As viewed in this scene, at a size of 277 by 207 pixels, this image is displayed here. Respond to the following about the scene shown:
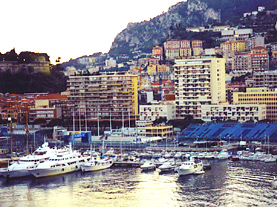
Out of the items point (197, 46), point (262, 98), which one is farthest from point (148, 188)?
point (197, 46)

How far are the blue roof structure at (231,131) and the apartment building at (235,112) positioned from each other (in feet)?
16.5

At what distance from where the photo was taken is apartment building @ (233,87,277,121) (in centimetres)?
9281

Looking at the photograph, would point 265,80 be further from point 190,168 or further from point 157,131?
point 190,168

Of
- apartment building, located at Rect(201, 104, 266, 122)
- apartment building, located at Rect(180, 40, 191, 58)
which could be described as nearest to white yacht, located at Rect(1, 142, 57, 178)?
apartment building, located at Rect(201, 104, 266, 122)

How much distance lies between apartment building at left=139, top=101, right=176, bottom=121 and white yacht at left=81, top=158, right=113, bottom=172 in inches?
1152

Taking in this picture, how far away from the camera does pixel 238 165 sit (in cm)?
6569

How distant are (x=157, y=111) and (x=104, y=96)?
13.4 metres

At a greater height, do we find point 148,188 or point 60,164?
point 60,164

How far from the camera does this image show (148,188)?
55.3 meters

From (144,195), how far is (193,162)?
36.1 feet

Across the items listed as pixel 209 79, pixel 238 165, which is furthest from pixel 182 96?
pixel 238 165

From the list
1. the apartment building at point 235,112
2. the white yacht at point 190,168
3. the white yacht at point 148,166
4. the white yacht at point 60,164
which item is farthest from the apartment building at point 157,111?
the white yacht at point 190,168

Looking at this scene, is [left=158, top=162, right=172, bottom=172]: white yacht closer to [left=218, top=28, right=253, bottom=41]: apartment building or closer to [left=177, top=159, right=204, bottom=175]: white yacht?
[left=177, top=159, right=204, bottom=175]: white yacht

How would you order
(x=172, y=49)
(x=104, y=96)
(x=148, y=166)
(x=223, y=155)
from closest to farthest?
(x=148, y=166), (x=223, y=155), (x=104, y=96), (x=172, y=49)
